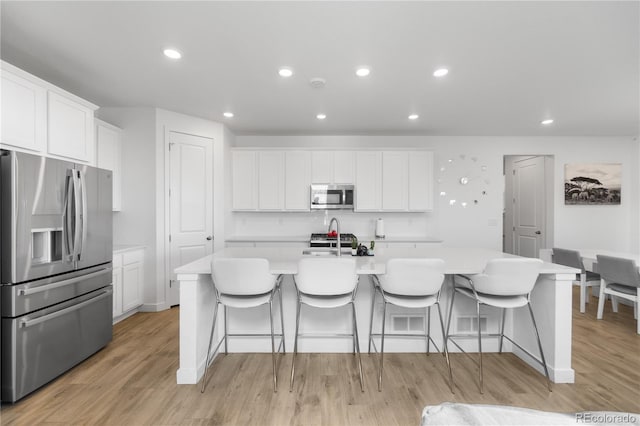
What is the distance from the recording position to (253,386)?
7.01ft

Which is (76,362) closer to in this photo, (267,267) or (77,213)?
(77,213)

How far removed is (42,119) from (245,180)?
8.57ft

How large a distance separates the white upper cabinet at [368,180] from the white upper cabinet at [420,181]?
1.69 feet

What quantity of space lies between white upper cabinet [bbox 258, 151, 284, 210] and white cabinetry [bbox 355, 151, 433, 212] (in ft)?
4.12

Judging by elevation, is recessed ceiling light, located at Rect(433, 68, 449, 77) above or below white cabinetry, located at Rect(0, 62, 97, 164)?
above

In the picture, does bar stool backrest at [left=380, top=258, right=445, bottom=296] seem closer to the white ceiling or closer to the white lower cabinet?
the white ceiling

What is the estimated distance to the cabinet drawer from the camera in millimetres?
3333

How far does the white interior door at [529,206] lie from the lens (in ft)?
17.6

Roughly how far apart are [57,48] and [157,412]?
2863 mm

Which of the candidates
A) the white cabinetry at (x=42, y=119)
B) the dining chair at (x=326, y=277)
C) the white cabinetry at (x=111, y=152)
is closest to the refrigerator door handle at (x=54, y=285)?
the white cabinetry at (x=42, y=119)

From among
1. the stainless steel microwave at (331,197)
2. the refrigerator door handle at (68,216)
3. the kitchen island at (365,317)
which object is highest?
the stainless steel microwave at (331,197)

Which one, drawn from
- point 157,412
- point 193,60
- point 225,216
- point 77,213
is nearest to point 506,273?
point 157,412

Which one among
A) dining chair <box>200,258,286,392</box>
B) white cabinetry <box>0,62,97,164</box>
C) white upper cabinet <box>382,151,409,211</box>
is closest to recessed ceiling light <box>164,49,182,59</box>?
white cabinetry <box>0,62,97,164</box>

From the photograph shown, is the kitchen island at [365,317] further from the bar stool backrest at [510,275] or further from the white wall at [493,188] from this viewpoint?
the white wall at [493,188]
